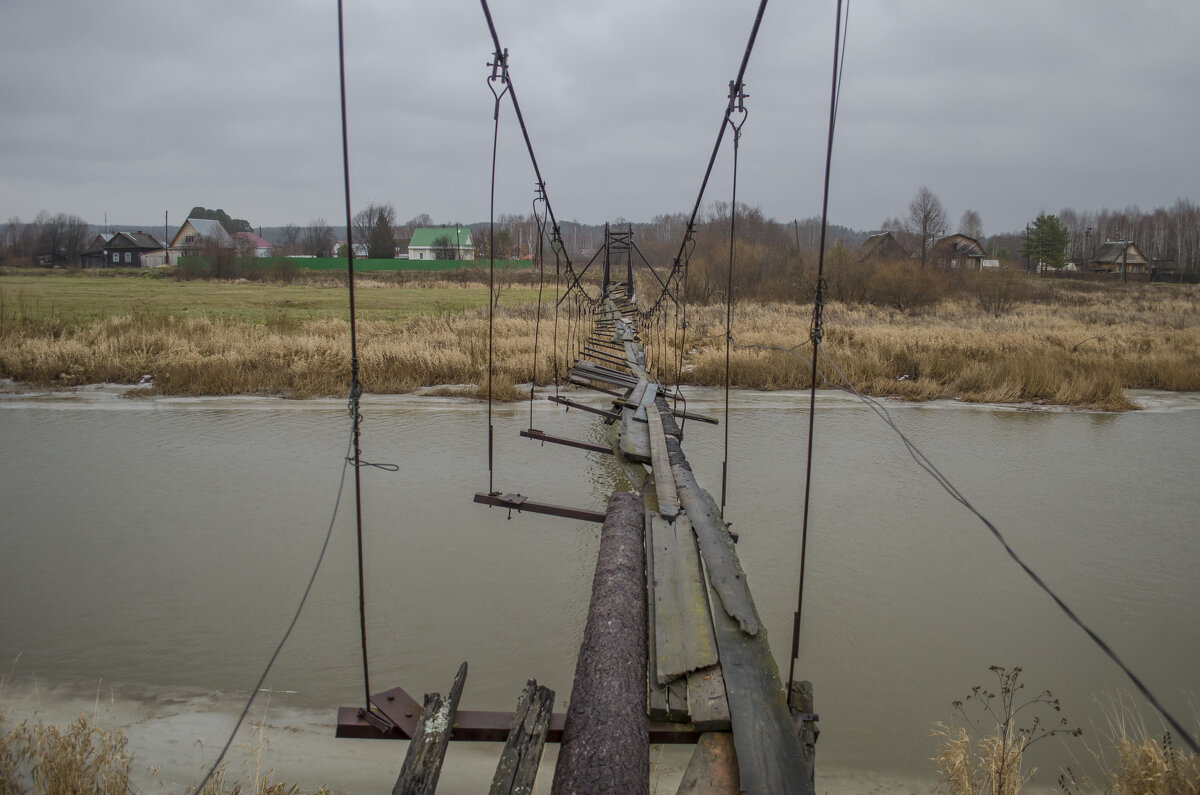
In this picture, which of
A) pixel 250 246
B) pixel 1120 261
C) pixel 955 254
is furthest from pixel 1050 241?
pixel 250 246

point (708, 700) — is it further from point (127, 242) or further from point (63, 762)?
point (127, 242)

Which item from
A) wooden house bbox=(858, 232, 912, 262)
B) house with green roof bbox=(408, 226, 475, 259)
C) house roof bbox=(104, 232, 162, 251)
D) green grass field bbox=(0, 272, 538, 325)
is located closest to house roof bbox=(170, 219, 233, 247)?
house roof bbox=(104, 232, 162, 251)

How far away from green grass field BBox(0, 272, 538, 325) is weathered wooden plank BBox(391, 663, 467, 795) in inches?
564

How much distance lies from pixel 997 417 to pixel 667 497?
24.8 feet

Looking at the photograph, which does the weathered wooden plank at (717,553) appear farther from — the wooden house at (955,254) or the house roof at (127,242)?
the house roof at (127,242)

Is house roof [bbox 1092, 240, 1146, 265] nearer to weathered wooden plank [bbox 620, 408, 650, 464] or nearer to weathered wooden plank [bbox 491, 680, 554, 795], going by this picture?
weathered wooden plank [bbox 620, 408, 650, 464]

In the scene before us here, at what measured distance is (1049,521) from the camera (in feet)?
18.2

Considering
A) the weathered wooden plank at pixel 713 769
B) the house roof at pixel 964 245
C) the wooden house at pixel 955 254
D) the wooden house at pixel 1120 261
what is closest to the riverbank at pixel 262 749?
the weathered wooden plank at pixel 713 769

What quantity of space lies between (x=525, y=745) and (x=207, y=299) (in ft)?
79.3

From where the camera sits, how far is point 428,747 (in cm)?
160

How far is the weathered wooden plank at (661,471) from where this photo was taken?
2.90 m

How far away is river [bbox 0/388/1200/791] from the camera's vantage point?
3.35 metres

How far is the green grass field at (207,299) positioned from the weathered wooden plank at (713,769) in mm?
14741

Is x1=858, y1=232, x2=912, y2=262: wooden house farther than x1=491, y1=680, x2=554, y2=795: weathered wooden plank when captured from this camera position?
Yes
